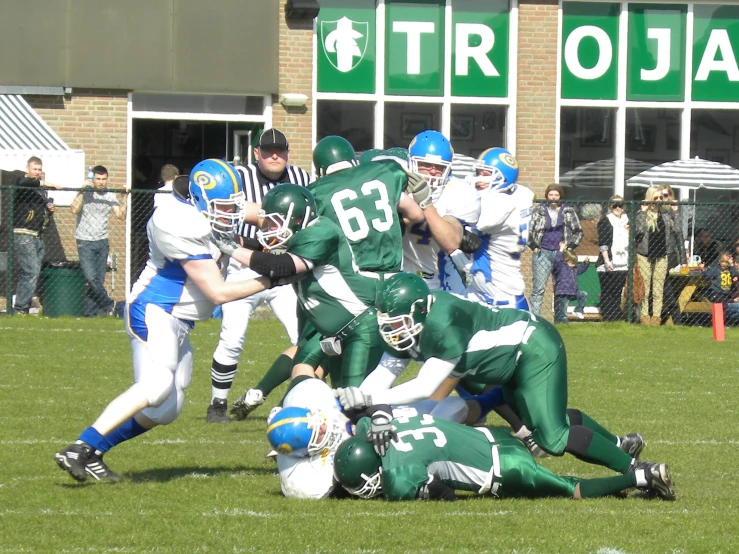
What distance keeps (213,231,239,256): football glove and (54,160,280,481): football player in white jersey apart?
0.03 metres

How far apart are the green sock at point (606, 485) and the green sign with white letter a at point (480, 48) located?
42.8ft

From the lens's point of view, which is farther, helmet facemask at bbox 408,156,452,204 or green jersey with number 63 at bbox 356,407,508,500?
helmet facemask at bbox 408,156,452,204

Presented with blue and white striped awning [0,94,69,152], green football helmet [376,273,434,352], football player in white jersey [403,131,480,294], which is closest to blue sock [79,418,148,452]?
green football helmet [376,273,434,352]

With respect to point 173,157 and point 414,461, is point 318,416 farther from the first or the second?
point 173,157

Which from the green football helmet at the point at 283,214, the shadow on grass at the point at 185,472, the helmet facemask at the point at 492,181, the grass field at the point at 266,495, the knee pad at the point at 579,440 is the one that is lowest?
the shadow on grass at the point at 185,472

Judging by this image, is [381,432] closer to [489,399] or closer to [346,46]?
[489,399]

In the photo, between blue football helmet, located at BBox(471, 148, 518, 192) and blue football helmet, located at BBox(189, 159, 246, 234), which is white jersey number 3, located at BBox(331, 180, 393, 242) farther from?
blue football helmet, located at BBox(471, 148, 518, 192)

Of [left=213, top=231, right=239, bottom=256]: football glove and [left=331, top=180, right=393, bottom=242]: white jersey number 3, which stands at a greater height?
[left=331, top=180, right=393, bottom=242]: white jersey number 3

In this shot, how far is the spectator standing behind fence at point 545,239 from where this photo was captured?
1556cm

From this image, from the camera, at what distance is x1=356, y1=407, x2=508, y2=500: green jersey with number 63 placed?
5.92 metres

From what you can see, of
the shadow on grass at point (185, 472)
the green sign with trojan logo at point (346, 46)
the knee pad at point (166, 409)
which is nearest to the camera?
the knee pad at point (166, 409)

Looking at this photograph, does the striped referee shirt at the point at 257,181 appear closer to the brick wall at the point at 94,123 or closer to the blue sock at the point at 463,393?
the blue sock at the point at 463,393

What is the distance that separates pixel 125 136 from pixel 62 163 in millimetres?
1346

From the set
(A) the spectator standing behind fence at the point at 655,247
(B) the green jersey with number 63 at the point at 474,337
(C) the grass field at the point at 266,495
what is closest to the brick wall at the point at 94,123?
(C) the grass field at the point at 266,495
